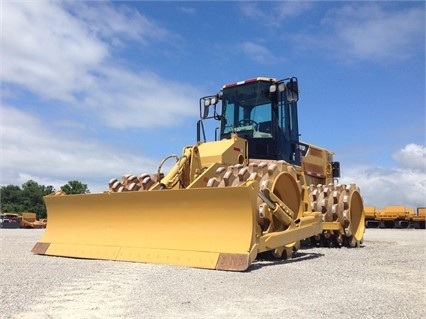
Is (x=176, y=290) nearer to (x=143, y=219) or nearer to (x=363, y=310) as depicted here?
(x=363, y=310)

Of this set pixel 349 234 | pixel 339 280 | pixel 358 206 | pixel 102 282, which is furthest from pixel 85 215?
pixel 358 206

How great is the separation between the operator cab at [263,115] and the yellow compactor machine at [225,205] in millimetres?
21

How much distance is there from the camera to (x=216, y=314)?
12.6 ft

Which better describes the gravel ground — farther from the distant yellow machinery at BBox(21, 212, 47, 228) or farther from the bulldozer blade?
the distant yellow machinery at BBox(21, 212, 47, 228)

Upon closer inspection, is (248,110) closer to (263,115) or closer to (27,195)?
(263,115)

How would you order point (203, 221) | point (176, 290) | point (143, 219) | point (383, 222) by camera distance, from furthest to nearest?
point (383, 222) → point (143, 219) → point (203, 221) → point (176, 290)

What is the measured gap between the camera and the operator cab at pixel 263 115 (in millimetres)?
9539

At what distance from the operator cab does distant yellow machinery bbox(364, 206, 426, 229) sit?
77.8 feet

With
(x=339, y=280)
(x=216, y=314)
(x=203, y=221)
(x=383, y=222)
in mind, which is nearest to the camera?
(x=216, y=314)

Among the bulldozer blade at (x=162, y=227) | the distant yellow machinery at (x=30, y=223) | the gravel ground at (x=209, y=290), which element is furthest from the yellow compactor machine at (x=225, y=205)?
the distant yellow machinery at (x=30, y=223)

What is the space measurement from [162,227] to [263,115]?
151 inches

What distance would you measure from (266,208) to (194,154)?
1943 millimetres

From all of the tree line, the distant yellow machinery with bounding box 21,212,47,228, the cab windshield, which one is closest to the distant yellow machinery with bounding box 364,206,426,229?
the distant yellow machinery with bounding box 21,212,47,228

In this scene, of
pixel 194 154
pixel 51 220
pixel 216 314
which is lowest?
pixel 216 314
